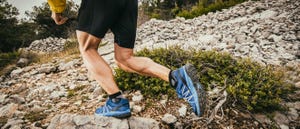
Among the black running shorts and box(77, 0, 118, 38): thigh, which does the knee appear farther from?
box(77, 0, 118, 38): thigh

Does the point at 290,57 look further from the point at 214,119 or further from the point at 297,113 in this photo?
the point at 214,119

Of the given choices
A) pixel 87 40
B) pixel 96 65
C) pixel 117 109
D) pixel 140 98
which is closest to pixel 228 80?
pixel 140 98

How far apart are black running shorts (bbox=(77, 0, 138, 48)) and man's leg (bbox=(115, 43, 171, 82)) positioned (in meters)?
0.08

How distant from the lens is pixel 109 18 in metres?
1.92

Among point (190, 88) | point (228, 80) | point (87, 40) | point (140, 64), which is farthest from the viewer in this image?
point (228, 80)

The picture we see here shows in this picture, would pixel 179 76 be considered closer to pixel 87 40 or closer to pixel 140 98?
pixel 87 40

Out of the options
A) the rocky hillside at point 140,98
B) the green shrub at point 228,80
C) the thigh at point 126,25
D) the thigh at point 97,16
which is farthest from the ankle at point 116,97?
the green shrub at point 228,80

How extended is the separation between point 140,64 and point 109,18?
0.50m

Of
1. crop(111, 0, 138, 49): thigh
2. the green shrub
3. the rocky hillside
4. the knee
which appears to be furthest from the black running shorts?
the green shrub

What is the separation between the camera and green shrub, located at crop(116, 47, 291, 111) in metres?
2.61

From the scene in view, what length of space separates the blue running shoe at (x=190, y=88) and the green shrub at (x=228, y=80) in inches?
31.2

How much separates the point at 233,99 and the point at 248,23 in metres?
5.27

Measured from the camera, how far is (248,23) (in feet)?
23.6

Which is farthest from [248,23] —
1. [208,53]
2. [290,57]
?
[208,53]
